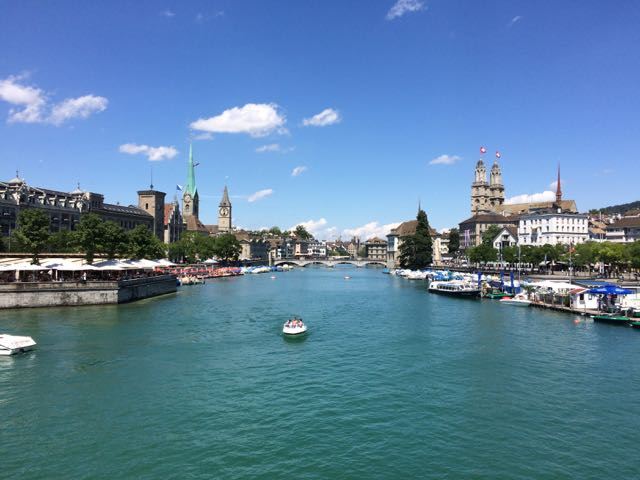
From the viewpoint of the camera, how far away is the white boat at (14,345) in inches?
1478

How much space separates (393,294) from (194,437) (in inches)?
3142

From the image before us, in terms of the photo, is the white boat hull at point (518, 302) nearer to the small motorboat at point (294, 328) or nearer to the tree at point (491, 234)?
the small motorboat at point (294, 328)

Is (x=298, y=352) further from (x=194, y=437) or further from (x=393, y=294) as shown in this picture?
(x=393, y=294)

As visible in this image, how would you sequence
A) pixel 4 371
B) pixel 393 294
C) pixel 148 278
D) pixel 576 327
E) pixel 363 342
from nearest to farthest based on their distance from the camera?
pixel 4 371 < pixel 363 342 < pixel 576 327 < pixel 148 278 < pixel 393 294

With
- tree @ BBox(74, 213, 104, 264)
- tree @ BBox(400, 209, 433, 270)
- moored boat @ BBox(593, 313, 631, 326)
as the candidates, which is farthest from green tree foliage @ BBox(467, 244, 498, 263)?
tree @ BBox(74, 213, 104, 264)

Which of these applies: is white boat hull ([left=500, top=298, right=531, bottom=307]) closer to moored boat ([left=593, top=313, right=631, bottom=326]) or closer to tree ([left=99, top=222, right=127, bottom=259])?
moored boat ([left=593, top=313, right=631, bottom=326])

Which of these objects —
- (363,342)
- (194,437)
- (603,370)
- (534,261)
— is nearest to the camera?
(194,437)

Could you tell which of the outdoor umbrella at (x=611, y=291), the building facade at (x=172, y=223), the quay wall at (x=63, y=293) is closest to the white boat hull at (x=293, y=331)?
the quay wall at (x=63, y=293)

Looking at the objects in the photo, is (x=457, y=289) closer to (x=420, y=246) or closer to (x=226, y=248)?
(x=420, y=246)

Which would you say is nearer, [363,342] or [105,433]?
[105,433]

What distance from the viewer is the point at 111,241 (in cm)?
8131

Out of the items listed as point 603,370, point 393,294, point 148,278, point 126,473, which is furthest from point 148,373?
point 393,294

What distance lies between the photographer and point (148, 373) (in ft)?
112

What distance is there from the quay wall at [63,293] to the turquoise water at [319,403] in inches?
449
